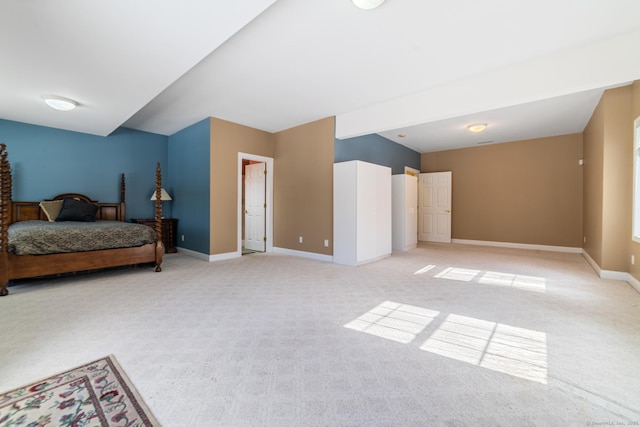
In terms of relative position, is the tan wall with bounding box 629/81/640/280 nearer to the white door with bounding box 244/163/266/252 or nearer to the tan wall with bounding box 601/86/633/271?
the tan wall with bounding box 601/86/633/271

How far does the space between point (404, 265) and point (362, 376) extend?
3.30m

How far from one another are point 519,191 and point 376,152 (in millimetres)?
3850

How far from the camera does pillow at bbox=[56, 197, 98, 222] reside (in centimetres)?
452

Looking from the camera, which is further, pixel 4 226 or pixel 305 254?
pixel 305 254

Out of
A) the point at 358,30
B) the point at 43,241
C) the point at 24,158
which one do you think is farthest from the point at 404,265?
the point at 24,158

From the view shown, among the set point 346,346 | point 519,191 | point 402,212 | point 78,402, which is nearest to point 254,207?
point 402,212

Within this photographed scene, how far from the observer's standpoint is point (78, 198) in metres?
5.11

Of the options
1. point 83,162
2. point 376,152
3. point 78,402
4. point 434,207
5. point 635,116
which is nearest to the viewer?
point 78,402

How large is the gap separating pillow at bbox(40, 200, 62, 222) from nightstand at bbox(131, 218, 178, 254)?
1124mm

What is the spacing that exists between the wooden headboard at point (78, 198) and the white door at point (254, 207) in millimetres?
2530

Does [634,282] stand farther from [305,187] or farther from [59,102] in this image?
[59,102]

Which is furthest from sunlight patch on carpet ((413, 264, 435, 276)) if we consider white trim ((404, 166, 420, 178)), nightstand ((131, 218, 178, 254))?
nightstand ((131, 218, 178, 254))

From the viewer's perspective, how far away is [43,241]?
3.19 meters

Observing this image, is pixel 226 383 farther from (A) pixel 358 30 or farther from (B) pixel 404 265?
(B) pixel 404 265
